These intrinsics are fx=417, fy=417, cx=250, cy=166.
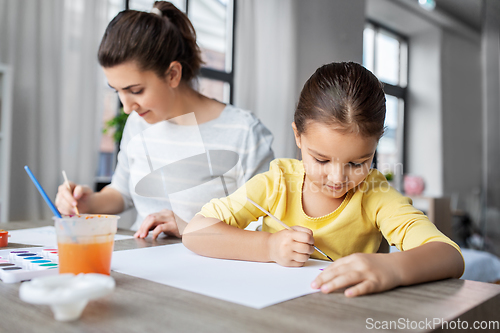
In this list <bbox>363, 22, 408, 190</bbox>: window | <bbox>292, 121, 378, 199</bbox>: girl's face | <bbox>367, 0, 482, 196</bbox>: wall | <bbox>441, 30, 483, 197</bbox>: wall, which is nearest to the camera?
<bbox>292, 121, 378, 199</bbox>: girl's face

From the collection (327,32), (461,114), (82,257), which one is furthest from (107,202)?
(461,114)

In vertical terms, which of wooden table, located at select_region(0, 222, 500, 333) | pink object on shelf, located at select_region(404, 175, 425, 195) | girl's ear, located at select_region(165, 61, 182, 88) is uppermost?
girl's ear, located at select_region(165, 61, 182, 88)

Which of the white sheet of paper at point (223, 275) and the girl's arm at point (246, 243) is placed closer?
the white sheet of paper at point (223, 275)

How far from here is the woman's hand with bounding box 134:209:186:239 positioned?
101 centimetres

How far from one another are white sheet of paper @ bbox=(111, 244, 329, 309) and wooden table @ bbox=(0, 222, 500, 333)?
25 millimetres

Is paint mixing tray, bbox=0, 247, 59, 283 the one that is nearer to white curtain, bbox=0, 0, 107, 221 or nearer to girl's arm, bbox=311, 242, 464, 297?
girl's arm, bbox=311, 242, 464, 297

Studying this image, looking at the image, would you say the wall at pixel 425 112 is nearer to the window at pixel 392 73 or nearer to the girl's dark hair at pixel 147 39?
the window at pixel 392 73

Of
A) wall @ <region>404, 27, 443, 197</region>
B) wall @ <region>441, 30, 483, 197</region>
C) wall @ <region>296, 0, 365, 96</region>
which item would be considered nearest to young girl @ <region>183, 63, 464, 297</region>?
wall @ <region>296, 0, 365, 96</region>

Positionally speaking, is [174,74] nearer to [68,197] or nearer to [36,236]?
[68,197]

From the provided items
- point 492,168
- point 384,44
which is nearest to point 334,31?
point 384,44

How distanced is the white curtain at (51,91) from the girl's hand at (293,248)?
1947mm

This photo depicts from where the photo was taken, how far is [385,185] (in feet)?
3.05

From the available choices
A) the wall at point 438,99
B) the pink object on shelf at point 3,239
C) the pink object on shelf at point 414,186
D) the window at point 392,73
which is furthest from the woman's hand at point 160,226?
the wall at point 438,99

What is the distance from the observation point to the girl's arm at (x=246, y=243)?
2.30 ft
